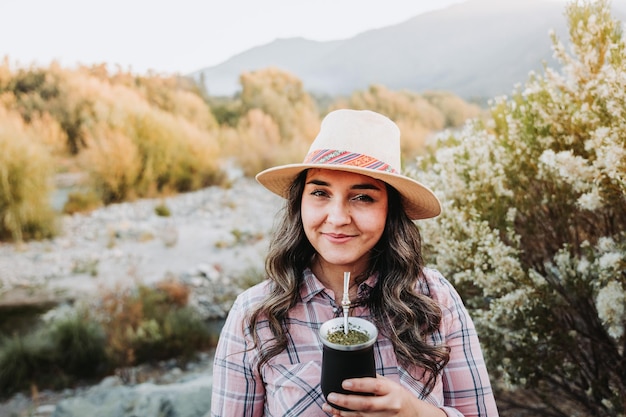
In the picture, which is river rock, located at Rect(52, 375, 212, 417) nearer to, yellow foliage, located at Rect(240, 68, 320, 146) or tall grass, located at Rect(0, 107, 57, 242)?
tall grass, located at Rect(0, 107, 57, 242)

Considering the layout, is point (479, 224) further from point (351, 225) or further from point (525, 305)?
point (351, 225)

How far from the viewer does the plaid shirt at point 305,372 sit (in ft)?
4.76

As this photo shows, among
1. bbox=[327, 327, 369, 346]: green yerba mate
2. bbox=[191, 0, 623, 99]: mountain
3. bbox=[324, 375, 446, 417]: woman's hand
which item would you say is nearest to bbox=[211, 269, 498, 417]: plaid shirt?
bbox=[324, 375, 446, 417]: woman's hand

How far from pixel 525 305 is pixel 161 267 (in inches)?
225

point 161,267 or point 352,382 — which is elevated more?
point 352,382

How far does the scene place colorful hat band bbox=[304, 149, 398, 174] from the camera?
148 centimetres

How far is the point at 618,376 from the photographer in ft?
8.34

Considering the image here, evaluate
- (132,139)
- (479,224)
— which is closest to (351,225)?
(479,224)

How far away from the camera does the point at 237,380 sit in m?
1.50

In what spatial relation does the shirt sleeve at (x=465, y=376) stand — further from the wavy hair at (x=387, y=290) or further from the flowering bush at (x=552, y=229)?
the flowering bush at (x=552, y=229)

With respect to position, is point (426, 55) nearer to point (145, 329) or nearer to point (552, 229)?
point (145, 329)

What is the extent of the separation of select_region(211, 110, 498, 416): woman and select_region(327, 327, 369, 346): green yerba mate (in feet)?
0.96

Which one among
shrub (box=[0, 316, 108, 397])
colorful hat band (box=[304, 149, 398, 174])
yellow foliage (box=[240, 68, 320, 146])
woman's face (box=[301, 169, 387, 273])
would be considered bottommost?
shrub (box=[0, 316, 108, 397])

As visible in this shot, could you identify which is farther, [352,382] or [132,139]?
[132,139]
